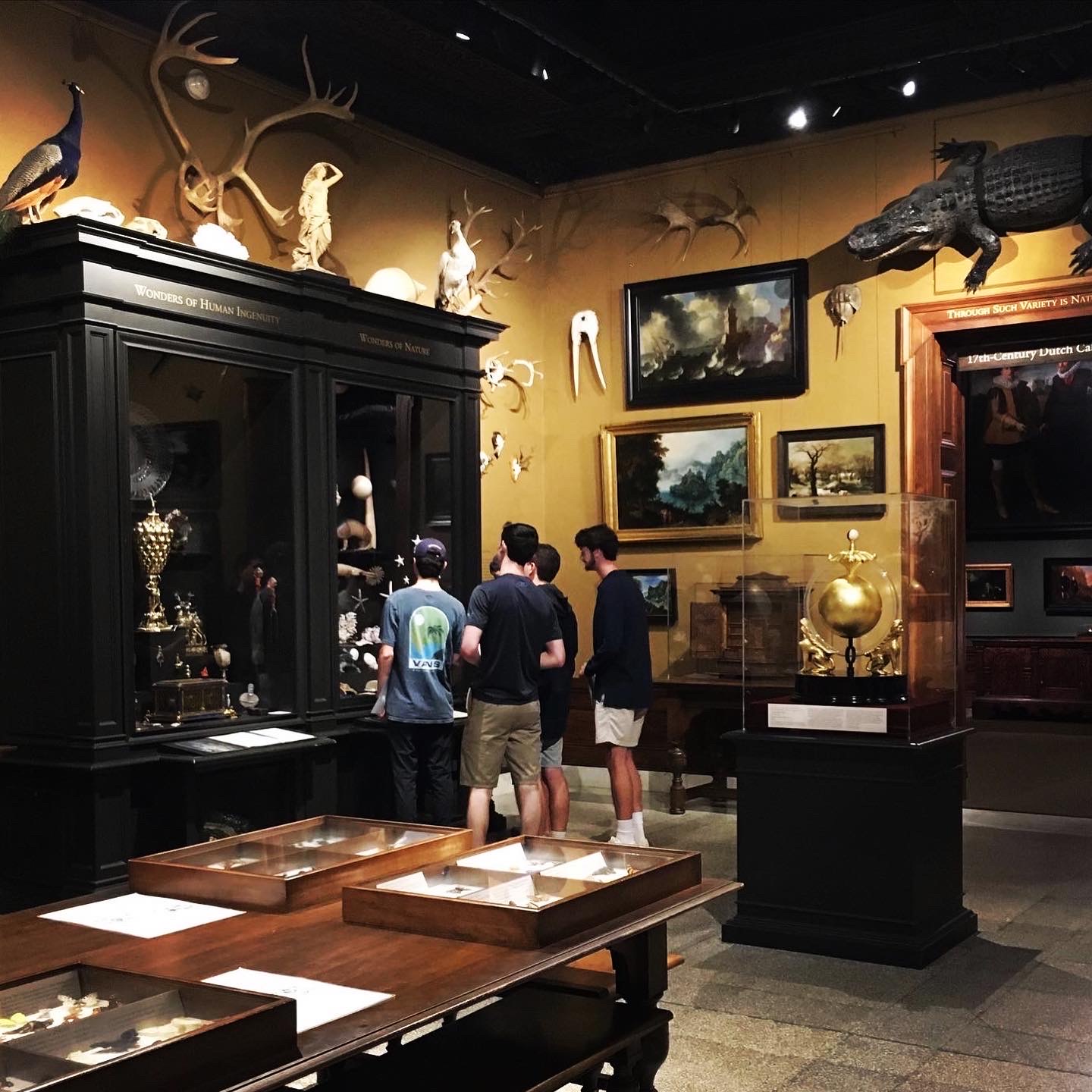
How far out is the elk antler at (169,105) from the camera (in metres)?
7.30

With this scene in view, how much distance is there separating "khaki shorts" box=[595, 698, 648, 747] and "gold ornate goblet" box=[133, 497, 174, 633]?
8.27ft

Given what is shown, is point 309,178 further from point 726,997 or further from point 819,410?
point 726,997

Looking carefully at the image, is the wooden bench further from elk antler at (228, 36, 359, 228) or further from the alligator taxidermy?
the alligator taxidermy

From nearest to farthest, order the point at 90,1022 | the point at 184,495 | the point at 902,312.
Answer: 1. the point at 90,1022
2. the point at 184,495
3. the point at 902,312

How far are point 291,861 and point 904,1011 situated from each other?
2871mm

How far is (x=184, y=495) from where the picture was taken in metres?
7.08

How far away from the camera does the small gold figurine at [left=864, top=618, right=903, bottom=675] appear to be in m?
6.29

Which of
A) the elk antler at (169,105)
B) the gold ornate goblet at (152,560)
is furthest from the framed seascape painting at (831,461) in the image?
the gold ornate goblet at (152,560)

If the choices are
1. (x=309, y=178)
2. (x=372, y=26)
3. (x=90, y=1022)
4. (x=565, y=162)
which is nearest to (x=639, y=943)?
(x=90, y=1022)

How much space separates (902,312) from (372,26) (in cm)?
406

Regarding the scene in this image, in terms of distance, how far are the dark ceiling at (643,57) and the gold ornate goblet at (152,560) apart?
9.34ft

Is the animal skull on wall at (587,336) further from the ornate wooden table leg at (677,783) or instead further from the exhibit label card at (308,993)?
the exhibit label card at (308,993)

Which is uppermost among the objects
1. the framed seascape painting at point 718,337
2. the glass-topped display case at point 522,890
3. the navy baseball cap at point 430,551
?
the framed seascape painting at point 718,337

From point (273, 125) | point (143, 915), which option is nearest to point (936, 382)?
point (273, 125)
